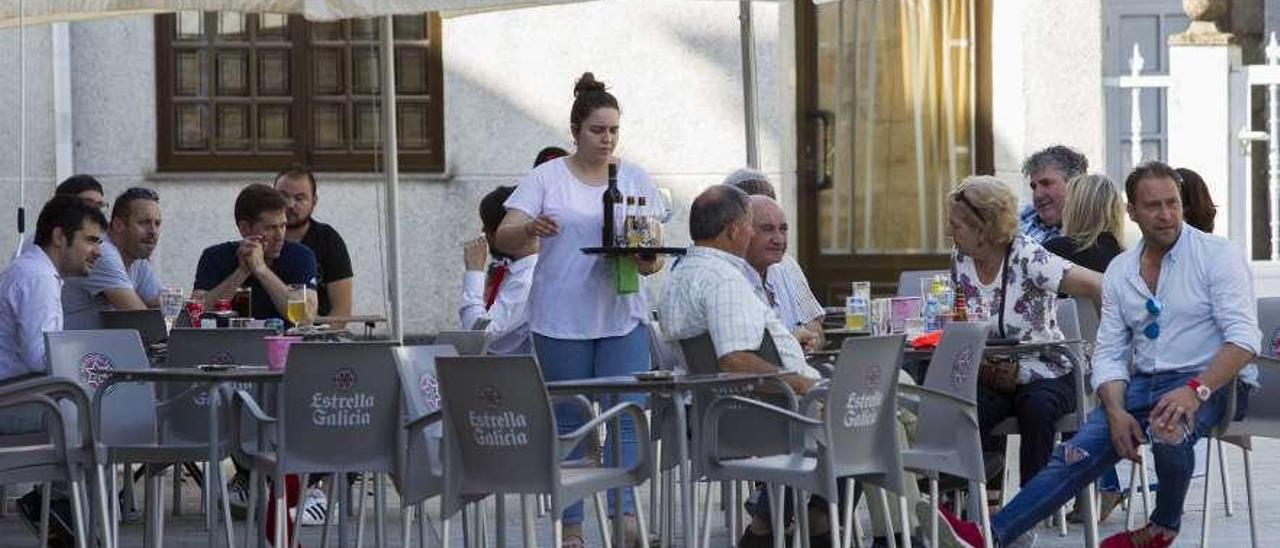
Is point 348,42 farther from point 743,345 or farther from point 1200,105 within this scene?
point 743,345

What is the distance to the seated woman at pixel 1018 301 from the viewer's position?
1081 cm

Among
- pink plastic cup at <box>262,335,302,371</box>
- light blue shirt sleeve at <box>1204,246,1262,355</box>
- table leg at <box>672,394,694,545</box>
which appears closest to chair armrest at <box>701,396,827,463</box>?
table leg at <box>672,394,694,545</box>

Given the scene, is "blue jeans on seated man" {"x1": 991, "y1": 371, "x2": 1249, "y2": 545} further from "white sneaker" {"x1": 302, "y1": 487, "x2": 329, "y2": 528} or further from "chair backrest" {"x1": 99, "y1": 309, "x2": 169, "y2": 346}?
"chair backrest" {"x1": 99, "y1": 309, "x2": 169, "y2": 346}

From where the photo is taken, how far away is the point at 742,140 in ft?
57.3

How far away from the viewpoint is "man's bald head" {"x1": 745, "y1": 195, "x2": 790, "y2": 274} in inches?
405

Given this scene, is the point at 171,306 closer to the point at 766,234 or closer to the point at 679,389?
the point at 766,234

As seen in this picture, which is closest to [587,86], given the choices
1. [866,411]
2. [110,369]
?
[110,369]

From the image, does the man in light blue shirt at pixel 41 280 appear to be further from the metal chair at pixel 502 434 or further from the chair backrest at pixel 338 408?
the metal chair at pixel 502 434

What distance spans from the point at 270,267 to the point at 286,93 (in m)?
5.43

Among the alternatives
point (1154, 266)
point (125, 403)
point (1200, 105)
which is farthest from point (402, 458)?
point (1200, 105)

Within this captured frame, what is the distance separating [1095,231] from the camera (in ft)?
39.0

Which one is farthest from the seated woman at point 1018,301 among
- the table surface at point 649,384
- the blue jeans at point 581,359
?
the table surface at point 649,384

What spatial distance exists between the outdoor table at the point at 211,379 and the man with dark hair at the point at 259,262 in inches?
81.5

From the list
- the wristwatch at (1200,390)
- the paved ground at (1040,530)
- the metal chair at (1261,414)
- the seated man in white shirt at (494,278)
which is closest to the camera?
the wristwatch at (1200,390)
